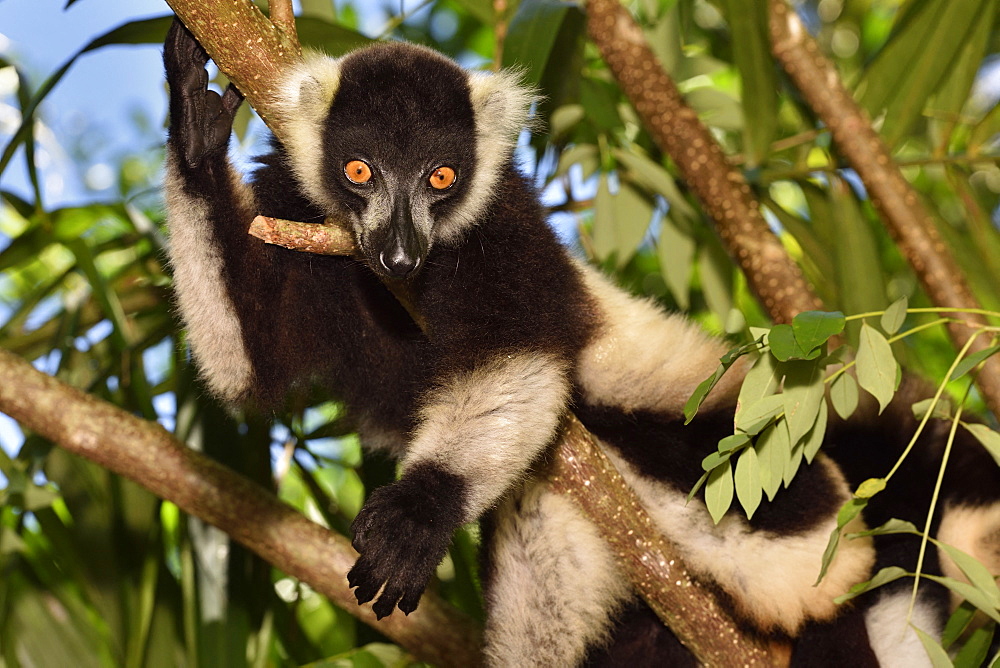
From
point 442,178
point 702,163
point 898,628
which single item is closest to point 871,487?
point 898,628

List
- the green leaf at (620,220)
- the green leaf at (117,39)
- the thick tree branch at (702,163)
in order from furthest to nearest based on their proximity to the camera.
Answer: the green leaf at (620,220) < the thick tree branch at (702,163) < the green leaf at (117,39)

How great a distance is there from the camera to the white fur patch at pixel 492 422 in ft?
7.61

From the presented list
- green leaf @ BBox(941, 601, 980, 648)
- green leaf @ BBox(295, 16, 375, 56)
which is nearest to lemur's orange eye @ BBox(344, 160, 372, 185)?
green leaf @ BBox(295, 16, 375, 56)

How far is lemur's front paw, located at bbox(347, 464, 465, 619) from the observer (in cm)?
213

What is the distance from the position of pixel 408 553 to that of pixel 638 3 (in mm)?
3348

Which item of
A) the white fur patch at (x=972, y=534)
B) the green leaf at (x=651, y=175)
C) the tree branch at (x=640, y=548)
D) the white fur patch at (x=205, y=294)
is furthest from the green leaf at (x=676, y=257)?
the white fur patch at (x=205, y=294)

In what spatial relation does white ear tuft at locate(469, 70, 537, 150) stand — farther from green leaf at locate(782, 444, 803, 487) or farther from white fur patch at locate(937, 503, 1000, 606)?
white fur patch at locate(937, 503, 1000, 606)

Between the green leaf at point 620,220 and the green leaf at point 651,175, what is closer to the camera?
the green leaf at point 651,175

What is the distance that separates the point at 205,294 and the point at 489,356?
0.82 m

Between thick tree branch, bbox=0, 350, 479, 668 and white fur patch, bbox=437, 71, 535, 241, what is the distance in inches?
40.3

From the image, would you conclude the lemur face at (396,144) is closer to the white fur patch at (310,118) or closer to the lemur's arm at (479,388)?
the white fur patch at (310,118)

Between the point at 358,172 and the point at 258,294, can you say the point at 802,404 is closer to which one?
the point at 358,172

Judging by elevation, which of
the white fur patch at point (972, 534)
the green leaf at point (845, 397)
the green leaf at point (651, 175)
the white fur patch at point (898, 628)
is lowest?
the white fur patch at point (898, 628)

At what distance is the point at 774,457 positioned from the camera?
199 cm
